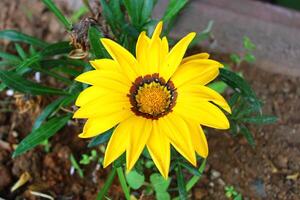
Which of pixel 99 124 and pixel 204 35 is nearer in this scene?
pixel 99 124

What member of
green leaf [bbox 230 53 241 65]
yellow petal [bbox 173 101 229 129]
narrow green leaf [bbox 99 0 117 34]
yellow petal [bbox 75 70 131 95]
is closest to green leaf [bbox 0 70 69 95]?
narrow green leaf [bbox 99 0 117 34]

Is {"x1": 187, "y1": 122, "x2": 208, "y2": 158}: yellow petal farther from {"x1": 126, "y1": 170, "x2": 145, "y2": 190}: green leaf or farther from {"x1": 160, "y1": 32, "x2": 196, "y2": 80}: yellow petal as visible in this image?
{"x1": 126, "y1": 170, "x2": 145, "y2": 190}: green leaf

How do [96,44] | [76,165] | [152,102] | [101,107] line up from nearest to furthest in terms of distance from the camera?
[101,107] < [152,102] < [96,44] < [76,165]

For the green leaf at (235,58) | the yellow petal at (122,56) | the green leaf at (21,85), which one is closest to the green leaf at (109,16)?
the green leaf at (21,85)

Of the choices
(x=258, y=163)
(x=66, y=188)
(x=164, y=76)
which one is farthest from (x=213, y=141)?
(x=164, y=76)

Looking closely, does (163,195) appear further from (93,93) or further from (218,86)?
(93,93)

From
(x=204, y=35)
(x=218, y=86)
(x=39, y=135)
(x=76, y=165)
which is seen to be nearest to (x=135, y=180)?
(x=76, y=165)

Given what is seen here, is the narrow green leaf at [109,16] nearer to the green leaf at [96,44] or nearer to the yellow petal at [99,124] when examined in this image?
the green leaf at [96,44]
